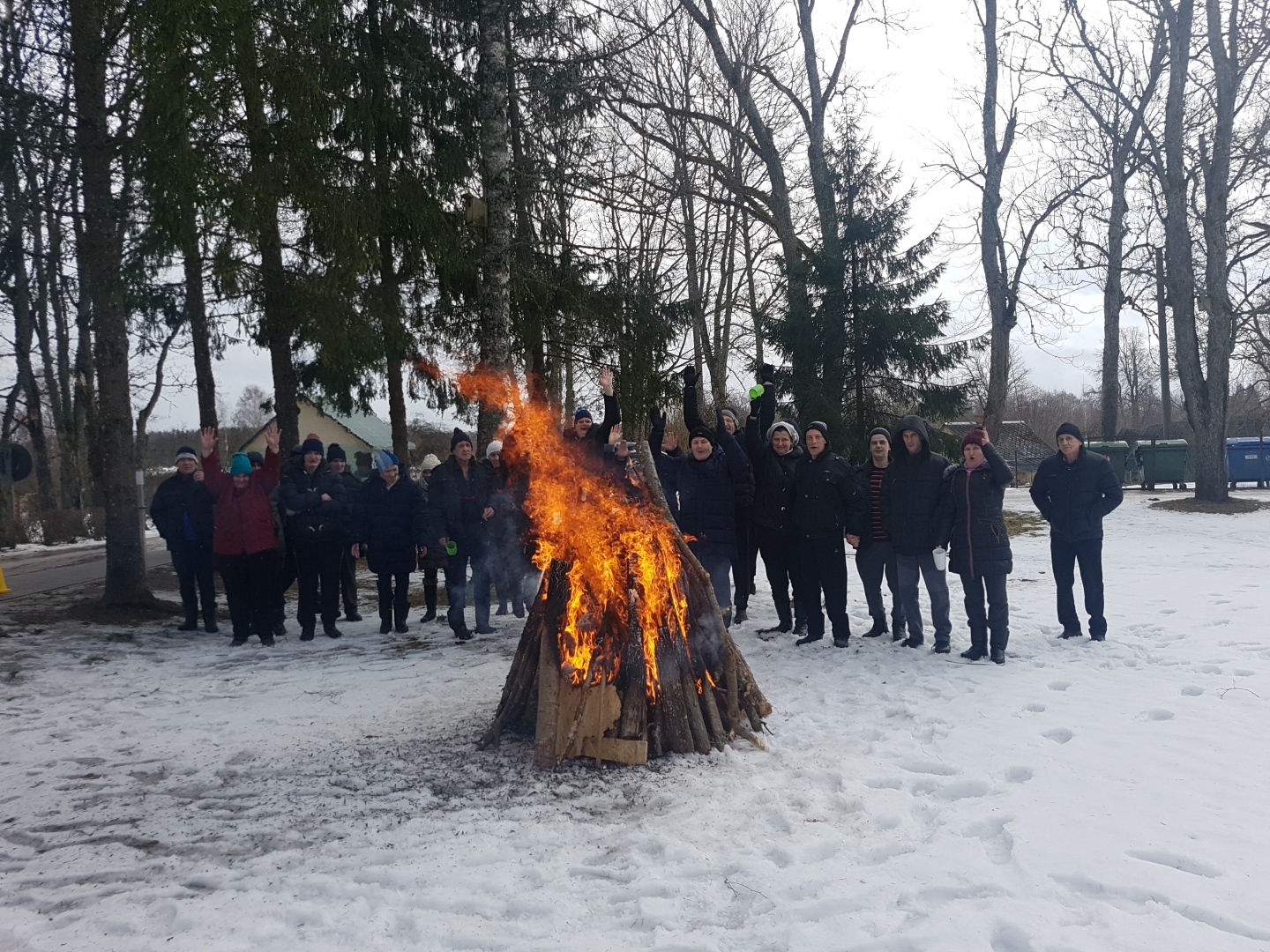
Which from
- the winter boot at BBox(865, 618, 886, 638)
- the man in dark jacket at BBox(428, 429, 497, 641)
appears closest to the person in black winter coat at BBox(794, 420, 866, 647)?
the winter boot at BBox(865, 618, 886, 638)

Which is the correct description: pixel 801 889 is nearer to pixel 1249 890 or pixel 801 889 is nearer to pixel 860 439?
pixel 1249 890

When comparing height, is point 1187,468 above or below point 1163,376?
below

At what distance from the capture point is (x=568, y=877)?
3381mm

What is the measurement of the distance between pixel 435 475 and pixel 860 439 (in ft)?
24.3

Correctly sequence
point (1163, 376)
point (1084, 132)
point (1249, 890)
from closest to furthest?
point (1249, 890) < point (1084, 132) < point (1163, 376)

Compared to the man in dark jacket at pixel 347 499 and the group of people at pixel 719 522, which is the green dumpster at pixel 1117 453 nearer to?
the group of people at pixel 719 522

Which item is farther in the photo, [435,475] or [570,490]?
[435,475]

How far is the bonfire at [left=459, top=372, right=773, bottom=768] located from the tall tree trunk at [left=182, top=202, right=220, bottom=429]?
214 inches

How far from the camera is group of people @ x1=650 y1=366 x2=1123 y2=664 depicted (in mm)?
6867

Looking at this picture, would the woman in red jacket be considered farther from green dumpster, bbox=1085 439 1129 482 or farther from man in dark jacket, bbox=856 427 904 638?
green dumpster, bbox=1085 439 1129 482

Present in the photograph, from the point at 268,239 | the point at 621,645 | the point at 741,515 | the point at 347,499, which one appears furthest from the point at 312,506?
the point at 621,645

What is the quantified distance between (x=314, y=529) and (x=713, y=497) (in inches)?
157

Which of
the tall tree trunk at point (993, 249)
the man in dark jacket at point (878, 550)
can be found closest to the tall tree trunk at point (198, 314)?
the man in dark jacket at point (878, 550)

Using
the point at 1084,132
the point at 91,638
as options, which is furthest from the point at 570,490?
the point at 1084,132
